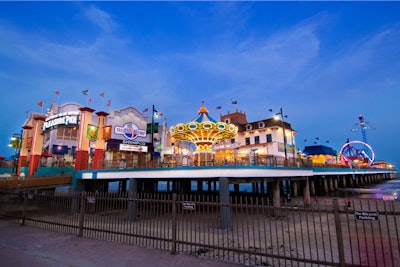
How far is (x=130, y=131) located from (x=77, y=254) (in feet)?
102

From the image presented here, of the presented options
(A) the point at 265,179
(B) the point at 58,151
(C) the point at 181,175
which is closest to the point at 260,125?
(A) the point at 265,179

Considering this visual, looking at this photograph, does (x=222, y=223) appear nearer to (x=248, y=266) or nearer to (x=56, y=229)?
(x=248, y=266)

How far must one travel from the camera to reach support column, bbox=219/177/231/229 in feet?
46.9

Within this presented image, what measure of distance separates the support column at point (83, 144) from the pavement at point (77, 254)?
15.4m

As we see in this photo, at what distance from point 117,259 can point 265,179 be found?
52.5ft

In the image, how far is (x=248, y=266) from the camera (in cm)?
673

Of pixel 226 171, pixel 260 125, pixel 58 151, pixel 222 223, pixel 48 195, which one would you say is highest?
pixel 260 125

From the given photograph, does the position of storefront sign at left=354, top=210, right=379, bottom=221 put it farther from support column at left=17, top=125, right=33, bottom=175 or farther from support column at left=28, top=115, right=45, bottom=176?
support column at left=17, top=125, right=33, bottom=175

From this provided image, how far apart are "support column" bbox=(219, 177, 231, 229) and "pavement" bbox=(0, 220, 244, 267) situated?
6947mm

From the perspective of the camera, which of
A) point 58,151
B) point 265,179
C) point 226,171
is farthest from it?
point 58,151

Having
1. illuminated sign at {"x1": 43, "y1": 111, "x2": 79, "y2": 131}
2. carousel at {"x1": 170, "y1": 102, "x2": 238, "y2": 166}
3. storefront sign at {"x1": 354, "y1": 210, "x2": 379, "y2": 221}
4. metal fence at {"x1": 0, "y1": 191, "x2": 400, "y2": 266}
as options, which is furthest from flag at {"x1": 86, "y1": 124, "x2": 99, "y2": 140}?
storefront sign at {"x1": 354, "y1": 210, "x2": 379, "y2": 221}

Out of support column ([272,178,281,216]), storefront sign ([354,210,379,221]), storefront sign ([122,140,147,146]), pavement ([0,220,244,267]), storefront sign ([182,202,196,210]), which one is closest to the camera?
storefront sign ([354,210,379,221])

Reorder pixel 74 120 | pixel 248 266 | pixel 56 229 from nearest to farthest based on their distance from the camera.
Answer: pixel 248 266 → pixel 56 229 → pixel 74 120

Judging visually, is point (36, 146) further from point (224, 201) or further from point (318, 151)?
point (318, 151)
